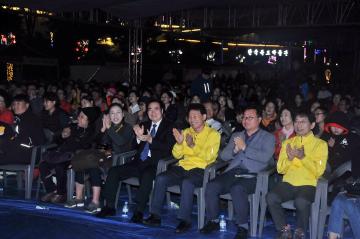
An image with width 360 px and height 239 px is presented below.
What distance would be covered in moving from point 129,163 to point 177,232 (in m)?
1.18

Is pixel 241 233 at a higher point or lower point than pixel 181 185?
lower

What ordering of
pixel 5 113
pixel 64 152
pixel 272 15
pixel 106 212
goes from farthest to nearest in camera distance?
pixel 272 15, pixel 5 113, pixel 64 152, pixel 106 212

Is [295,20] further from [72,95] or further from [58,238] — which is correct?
[58,238]

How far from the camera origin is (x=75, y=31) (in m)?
32.4

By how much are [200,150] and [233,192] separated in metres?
0.85

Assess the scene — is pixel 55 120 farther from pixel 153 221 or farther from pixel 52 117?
pixel 153 221

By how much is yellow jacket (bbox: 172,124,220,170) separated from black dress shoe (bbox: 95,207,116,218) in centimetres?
100

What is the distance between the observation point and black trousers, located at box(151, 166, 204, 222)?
5.96 meters

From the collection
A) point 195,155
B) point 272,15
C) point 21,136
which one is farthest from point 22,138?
point 272,15

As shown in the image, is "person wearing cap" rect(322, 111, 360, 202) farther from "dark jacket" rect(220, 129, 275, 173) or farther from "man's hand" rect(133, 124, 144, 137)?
"man's hand" rect(133, 124, 144, 137)

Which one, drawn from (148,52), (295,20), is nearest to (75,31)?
(148,52)

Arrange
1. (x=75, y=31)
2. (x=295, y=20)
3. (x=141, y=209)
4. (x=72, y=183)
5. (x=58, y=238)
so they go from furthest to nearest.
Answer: (x=75, y=31), (x=295, y=20), (x=72, y=183), (x=141, y=209), (x=58, y=238)

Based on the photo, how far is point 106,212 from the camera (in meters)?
6.51

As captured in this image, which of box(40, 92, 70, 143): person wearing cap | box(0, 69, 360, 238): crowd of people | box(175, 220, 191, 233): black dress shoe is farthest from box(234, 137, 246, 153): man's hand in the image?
box(40, 92, 70, 143): person wearing cap
